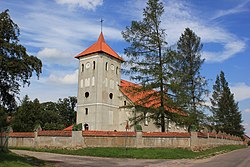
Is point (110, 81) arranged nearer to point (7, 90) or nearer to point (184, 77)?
point (184, 77)

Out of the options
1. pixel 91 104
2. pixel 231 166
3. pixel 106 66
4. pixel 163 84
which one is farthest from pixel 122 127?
pixel 231 166

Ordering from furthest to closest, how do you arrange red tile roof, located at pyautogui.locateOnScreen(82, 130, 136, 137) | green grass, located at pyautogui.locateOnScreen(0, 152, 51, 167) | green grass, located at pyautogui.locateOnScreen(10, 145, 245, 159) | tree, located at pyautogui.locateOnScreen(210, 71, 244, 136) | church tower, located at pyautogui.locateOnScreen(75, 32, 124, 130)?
1. tree, located at pyautogui.locateOnScreen(210, 71, 244, 136)
2. church tower, located at pyautogui.locateOnScreen(75, 32, 124, 130)
3. red tile roof, located at pyautogui.locateOnScreen(82, 130, 136, 137)
4. green grass, located at pyautogui.locateOnScreen(10, 145, 245, 159)
5. green grass, located at pyautogui.locateOnScreen(0, 152, 51, 167)

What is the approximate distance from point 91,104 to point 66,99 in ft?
145

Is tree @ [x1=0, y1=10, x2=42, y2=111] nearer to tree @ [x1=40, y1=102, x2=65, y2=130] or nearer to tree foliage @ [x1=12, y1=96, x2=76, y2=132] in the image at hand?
tree foliage @ [x1=12, y1=96, x2=76, y2=132]

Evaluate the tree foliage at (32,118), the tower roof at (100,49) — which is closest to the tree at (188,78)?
the tower roof at (100,49)

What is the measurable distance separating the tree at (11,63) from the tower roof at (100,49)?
73.8ft

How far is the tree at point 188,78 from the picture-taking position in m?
25.6

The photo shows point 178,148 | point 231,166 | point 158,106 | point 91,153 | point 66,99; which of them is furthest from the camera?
point 66,99

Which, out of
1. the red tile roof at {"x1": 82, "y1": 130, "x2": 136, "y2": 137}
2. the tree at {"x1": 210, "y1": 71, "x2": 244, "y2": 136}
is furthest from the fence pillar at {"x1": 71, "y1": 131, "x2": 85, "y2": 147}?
the tree at {"x1": 210, "y1": 71, "x2": 244, "y2": 136}

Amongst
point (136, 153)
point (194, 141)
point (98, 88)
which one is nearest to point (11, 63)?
point (136, 153)

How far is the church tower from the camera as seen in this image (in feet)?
118

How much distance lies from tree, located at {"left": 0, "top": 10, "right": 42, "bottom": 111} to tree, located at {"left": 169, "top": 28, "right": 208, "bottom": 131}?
13892 mm

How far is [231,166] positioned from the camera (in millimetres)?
14625

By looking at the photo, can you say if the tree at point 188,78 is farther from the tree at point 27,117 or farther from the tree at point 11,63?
the tree at point 27,117
